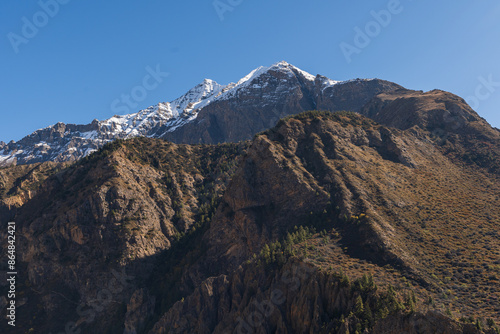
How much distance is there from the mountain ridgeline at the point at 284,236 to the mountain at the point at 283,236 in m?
0.47

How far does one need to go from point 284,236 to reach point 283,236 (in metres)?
0.53

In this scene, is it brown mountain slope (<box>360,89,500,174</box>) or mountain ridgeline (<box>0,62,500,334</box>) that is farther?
brown mountain slope (<box>360,89,500,174</box>)

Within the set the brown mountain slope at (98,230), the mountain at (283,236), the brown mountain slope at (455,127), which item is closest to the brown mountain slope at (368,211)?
the mountain at (283,236)

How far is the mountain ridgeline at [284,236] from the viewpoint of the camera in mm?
66312

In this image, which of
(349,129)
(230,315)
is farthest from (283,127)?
(230,315)

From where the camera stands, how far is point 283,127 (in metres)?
138

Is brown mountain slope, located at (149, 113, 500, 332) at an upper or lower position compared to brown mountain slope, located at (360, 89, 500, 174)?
lower

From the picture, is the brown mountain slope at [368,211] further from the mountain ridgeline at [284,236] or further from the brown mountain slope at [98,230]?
the brown mountain slope at [98,230]

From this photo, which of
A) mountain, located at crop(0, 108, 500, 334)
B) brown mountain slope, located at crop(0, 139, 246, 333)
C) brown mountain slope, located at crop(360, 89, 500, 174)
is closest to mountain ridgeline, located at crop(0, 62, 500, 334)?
mountain, located at crop(0, 108, 500, 334)

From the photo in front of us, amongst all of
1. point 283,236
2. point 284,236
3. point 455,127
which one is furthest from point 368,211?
point 455,127

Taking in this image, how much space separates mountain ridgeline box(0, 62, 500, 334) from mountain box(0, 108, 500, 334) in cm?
47

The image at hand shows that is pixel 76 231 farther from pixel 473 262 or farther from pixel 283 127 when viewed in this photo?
pixel 473 262

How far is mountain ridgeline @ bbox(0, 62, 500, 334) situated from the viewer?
2611 inches

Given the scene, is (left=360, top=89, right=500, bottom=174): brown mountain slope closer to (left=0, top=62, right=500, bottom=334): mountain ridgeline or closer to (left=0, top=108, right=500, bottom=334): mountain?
(left=0, top=62, right=500, bottom=334): mountain ridgeline
